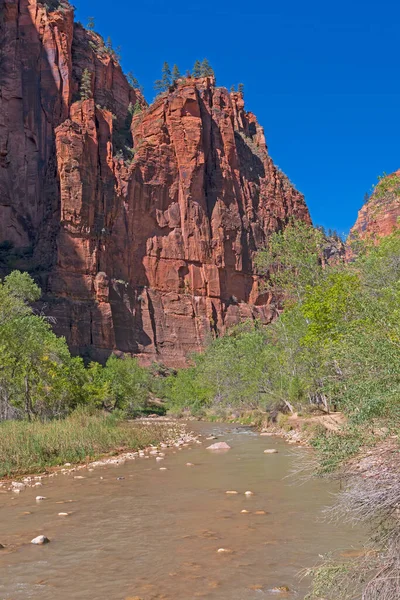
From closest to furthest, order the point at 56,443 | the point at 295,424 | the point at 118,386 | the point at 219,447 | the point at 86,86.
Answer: the point at 56,443 → the point at 219,447 → the point at 295,424 → the point at 118,386 → the point at 86,86

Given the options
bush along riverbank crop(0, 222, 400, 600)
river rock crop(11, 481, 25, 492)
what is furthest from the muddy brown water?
bush along riverbank crop(0, 222, 400, 600)

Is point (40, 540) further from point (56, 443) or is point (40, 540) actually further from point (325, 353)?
point (56, 443)

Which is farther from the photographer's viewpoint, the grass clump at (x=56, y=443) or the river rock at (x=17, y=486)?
the grass clump at (x=56, y=443)

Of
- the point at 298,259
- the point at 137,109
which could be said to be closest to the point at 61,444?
the point at 298,259

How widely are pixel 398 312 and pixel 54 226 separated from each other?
69.4 metres

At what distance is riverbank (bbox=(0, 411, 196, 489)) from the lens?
1470 cm

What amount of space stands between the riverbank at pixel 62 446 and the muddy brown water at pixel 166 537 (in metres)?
1.46

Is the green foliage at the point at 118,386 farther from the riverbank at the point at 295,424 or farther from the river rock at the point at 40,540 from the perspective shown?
A: the river rock at the point at 40,540

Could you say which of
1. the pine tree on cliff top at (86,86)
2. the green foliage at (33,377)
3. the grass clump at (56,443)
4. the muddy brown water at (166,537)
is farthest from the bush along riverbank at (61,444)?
the pine tree on cliff top at (86,86)

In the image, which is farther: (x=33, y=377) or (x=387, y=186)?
(x=33, y=377)

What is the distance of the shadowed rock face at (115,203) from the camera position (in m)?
70.4

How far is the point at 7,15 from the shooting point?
7938cm

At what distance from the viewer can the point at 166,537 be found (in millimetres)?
8062

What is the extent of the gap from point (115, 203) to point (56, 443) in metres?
64.1
